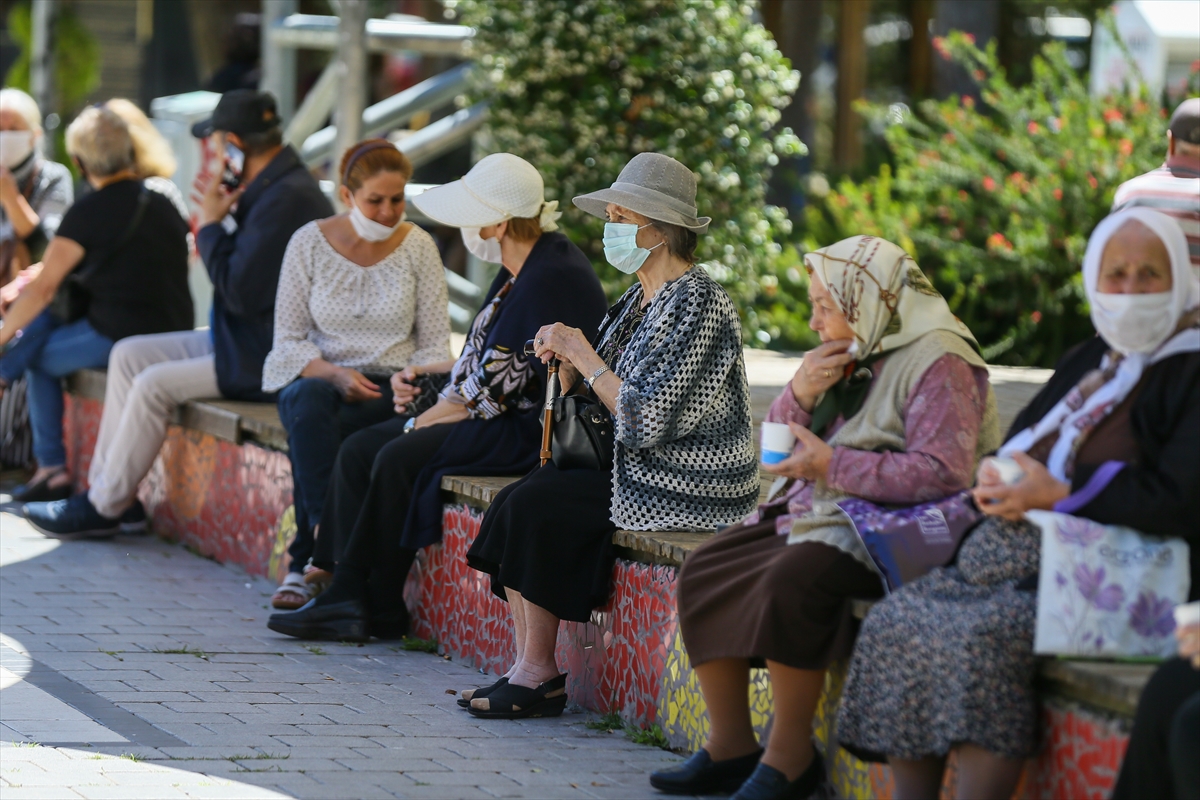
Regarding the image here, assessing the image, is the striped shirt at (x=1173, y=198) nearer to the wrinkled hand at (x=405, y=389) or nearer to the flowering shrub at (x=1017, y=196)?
the wrinkled hand at (x=405, y=389)

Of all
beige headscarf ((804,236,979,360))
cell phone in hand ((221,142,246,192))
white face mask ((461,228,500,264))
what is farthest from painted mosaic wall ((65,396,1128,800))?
cell phone in hand ((221,142,246,192))

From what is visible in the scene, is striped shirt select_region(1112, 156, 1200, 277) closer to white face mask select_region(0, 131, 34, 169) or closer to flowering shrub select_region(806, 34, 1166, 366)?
flowering shrub select_region(806, 34, 1166, 366)

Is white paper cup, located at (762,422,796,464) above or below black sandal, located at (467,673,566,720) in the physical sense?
above

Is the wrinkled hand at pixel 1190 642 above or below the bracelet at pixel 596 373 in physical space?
below

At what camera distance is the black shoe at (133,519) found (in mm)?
Result: 7766

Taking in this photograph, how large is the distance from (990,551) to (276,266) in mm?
3939

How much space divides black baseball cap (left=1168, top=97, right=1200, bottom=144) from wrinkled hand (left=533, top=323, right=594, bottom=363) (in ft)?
6.95

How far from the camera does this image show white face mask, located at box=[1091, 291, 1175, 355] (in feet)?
11.5

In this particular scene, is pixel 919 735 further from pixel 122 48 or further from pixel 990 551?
pixel 122 48

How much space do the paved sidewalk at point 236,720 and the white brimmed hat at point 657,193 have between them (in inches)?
56.2

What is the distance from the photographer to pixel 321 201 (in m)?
7.01

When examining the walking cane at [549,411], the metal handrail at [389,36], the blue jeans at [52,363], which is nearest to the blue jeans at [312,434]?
the walking cane at [549,411]

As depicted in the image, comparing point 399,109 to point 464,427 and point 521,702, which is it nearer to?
point 464,427

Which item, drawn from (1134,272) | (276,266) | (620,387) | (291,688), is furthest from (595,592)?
(276,266)
